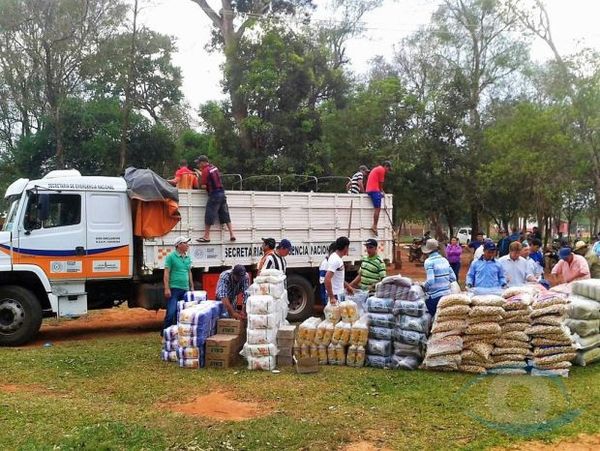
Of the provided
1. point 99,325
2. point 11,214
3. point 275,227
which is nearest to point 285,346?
point 275,227

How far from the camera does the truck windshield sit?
9445 millimetres

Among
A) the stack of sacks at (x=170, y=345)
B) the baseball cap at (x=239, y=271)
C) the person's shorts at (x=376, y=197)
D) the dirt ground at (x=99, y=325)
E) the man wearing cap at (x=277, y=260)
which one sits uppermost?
the person's shorts at (x=376, y=197)

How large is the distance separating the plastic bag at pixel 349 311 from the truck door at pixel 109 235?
406cm

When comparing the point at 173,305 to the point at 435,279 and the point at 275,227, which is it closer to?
the point at 275,227

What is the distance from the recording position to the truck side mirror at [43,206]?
930 cm

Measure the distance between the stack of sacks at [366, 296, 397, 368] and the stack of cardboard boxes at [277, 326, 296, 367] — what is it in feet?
3.26

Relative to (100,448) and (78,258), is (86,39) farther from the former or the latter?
(100,448)

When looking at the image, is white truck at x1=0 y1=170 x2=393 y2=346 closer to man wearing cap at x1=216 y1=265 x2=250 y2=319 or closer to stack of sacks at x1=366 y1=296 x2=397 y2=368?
man wearing cap at x1=216 y1=265 x2=250 y2=319

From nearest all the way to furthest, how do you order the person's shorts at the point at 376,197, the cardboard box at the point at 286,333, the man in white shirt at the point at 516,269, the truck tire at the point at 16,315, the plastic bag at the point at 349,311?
the cardboard box at the point at 286,333
the plastic bag at the point at 349,311
the man in white shirt at the point at 516,269
the truck tire at the point at 16,315
the person's shorts at the point at 376,197

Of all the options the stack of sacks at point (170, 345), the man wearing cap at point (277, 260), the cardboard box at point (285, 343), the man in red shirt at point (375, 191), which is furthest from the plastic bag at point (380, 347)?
the man in red shirt at point (375, 191)

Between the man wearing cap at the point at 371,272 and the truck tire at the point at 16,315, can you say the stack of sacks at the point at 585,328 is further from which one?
the truck tire at the point at 16,315

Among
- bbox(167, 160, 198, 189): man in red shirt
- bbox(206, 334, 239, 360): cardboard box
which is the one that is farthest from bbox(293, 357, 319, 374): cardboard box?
bbox(167, 160, 198, 189): man in red shirt

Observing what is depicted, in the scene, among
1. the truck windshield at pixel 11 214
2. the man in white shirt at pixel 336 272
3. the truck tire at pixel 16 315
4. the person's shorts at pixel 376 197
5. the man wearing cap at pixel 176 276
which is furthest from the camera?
the person's shorts at pixel 376 197

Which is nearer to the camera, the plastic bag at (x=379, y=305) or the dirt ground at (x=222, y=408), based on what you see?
the dirt ground at (x=222, y=408)
